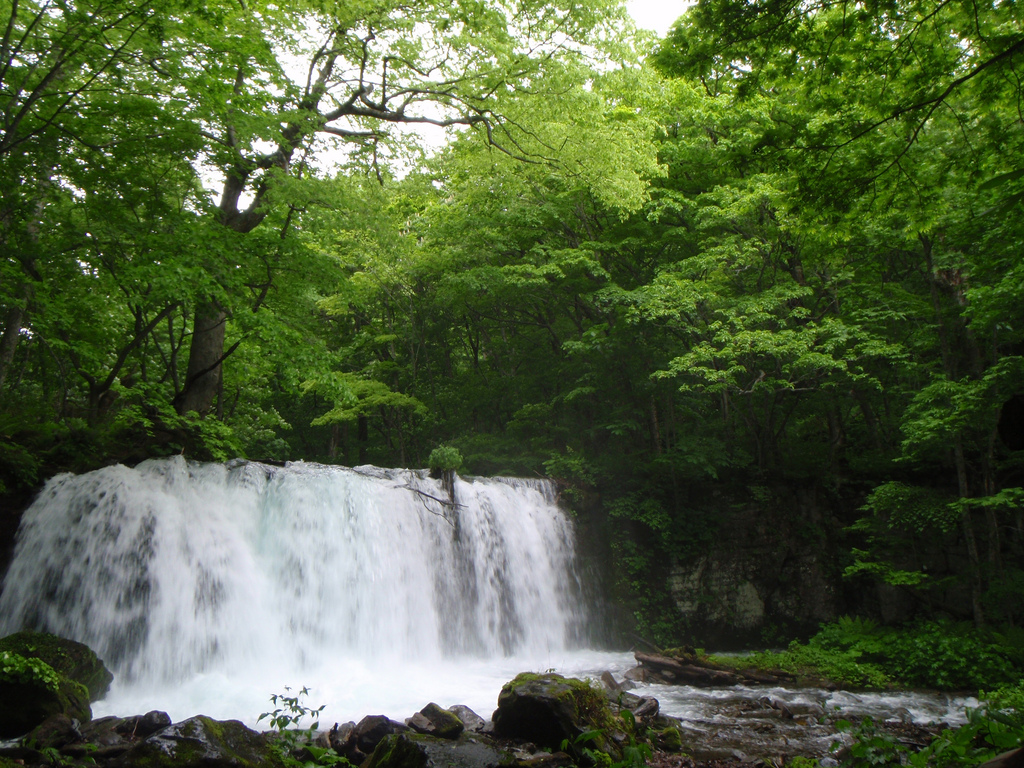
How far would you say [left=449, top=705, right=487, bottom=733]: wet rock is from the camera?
615 cm

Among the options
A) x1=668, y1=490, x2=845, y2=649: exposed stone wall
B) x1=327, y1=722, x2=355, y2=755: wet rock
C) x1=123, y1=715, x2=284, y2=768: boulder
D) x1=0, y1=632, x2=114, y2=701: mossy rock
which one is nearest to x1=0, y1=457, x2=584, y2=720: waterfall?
x1=0, y1=632, x2=114, y2=701: mossy rock

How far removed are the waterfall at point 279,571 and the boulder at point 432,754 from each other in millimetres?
4067

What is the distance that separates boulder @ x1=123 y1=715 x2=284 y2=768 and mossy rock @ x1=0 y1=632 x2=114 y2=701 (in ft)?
7.84

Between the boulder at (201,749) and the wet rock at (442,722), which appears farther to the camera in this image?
the wet rock at (442,722)

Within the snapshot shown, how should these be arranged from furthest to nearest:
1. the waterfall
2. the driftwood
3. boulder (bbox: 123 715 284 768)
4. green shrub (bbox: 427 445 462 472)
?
green shrub (bbox: 427 445 462 472), the driftwood, the waterfall, boulder (bbox: 123 715 284 768)

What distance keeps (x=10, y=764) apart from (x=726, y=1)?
250 inches

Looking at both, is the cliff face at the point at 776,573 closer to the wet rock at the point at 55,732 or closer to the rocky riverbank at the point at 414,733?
the rocky riverbank at the point at 414,733

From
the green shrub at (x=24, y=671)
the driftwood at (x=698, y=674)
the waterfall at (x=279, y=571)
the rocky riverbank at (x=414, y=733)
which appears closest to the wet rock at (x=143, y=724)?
the rocky riverbank at (x=414, y=733)

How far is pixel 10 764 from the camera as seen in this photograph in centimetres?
353

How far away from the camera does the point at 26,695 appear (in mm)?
5426

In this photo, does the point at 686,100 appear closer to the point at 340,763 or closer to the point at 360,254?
the point at 360,254

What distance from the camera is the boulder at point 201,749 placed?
4.09m

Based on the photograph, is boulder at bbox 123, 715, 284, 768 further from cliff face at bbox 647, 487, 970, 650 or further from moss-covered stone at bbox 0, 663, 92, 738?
cliff face at bbox 647, 487, 970, 650

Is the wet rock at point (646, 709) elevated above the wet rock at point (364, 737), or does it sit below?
below
